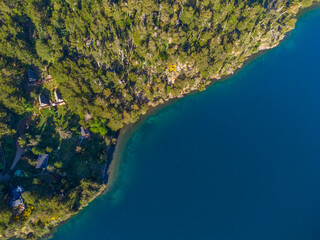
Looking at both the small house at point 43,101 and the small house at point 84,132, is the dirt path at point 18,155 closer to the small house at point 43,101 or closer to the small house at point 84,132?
the small house at point 43,101

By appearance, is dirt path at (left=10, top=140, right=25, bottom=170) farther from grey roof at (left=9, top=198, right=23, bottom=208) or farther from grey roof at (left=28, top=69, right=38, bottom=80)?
grey roof at (left=28, top=69, right=38, bottom=80)

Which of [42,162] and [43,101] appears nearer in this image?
[42,162]

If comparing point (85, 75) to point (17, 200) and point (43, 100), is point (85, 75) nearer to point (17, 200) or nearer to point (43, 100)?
point (43, 100)

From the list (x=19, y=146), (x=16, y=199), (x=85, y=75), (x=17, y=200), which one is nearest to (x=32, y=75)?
(x=85, y=75)

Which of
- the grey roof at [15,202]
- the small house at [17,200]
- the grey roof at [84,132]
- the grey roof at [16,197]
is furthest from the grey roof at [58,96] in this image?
the grey roof at [15,202]

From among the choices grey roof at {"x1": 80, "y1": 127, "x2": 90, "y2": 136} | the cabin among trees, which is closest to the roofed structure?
the cabin among trees

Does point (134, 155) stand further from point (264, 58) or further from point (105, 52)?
point (264, 58)

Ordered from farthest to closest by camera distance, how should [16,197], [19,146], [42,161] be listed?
[19,146] → [42,161] → [16,197]
